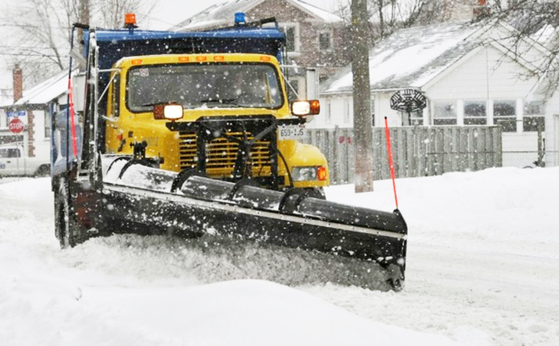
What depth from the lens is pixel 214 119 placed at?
8609 millimetres

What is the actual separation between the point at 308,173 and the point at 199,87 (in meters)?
1.66

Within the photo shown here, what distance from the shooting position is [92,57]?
8.55 meters

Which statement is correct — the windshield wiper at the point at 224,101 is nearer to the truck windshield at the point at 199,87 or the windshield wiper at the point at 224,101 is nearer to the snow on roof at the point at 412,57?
the truck windshield at the point at 199,87

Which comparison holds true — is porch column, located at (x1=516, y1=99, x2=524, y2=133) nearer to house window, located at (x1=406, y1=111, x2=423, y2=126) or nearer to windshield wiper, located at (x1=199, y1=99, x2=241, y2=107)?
house window, located at (x1=406, y1=111, x2=423, y2=126)

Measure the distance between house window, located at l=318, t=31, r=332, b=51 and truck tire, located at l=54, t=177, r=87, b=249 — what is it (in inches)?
1536

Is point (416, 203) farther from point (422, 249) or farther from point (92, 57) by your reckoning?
point (92, 57)

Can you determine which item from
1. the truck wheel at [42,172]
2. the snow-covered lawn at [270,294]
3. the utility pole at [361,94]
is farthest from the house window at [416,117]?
the snow-covered lawn at [270,294]

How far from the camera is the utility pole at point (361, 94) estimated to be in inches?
679

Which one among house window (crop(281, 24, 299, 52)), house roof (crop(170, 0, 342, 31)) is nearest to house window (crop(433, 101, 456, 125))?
house roof (crop(170, 0, 342, 31))

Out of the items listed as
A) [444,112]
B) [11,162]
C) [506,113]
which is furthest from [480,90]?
[11,162]

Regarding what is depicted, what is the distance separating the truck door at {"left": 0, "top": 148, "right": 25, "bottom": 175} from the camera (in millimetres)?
38000

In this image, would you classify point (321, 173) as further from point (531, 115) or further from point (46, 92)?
point (46, 92)

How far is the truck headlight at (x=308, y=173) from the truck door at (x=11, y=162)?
3094cm

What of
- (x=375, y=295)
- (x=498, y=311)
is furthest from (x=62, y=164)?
(x=498, y=311)
